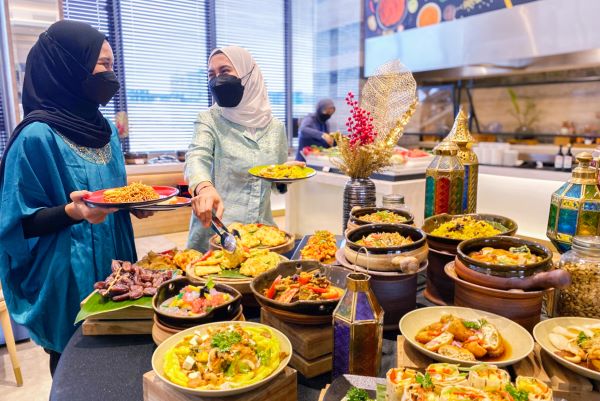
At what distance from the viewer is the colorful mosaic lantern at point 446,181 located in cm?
172

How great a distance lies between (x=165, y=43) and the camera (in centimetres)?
685

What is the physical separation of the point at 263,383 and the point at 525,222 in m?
3.61

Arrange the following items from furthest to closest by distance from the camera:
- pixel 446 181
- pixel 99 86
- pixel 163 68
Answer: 1. pixel 163 68
2. pixel 99 86
3. pixel 446 181

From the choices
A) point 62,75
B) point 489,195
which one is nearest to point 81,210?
point 62,75

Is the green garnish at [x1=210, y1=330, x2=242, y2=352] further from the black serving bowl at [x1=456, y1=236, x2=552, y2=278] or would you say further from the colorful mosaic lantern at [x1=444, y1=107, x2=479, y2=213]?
the colorful mosaic lantern at [x1=444, y1=107, x2=479, y2=213]

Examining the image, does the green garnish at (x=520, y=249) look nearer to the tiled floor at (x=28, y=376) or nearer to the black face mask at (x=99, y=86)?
the black face mask at (x=99, y=86)

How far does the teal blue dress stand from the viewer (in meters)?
1.62

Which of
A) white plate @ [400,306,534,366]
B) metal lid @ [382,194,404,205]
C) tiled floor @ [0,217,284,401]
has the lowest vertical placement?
tiled floor @ [0,217,284,401]

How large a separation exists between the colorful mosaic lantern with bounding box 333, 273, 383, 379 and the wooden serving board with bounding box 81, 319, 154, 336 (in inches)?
24.5

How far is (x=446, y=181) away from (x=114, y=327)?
1317 mm

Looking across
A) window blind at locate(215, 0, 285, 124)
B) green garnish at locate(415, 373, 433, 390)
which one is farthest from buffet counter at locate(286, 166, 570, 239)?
window blind at locate(215, 0, 285, 124)

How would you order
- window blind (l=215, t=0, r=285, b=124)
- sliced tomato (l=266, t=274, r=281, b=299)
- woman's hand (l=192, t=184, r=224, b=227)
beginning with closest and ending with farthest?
sliced tomato (l=266, t=274, r=281, b=299) < woman's hand (l=192, t=184, r=224, b=227) < window blind (l=215, t=0, r=285, b=124)

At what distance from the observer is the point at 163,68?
689cm

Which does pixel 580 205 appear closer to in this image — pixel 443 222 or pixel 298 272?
pixel 443 222
